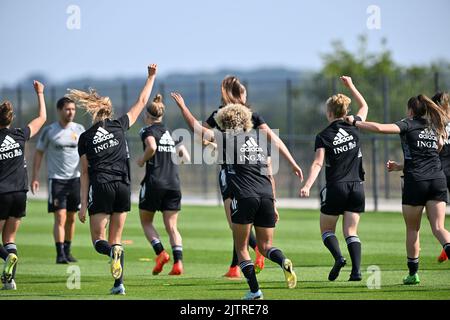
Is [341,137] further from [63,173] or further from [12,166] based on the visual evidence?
[63,173]

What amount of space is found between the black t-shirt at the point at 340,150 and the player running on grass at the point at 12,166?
11.5 ft

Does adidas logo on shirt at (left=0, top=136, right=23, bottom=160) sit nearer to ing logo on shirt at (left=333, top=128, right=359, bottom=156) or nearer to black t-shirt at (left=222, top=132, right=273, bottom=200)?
black t-shirt at (left=222, top=132, right=273, bottom=200)

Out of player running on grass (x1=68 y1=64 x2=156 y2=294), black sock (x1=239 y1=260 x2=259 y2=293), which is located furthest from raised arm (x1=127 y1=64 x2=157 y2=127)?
black sock (x1=239 y1=260 x2=259 y2=293)

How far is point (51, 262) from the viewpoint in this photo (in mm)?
14859

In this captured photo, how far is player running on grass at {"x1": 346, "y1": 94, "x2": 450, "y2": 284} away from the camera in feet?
36.3

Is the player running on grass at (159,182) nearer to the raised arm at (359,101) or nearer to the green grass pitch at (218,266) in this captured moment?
the green grass pitch at (218,266)

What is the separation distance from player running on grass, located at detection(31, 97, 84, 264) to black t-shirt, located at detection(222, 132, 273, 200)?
17.4 feet

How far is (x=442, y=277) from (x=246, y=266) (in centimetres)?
324

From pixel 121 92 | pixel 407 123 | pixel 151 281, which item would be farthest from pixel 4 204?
pixel 121 92

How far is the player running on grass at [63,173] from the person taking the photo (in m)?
14.6

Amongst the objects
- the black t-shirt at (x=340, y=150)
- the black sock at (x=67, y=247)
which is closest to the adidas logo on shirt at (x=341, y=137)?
the black t-shirt at (x=340, y=150)

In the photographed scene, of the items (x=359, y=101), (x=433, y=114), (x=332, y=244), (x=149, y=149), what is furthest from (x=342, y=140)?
(x=149, y=149)

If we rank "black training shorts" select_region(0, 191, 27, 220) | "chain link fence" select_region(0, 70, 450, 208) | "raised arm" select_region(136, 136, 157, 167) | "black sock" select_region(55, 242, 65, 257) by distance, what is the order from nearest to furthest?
"black training shorts" select_region(0, 191, 27, 220), "raised arm" select_region(136, 136, 157, 167), "black sock" select_region(55, 242, 65, 257), "chain link fence" select_region(0, 70, 450, 208)
